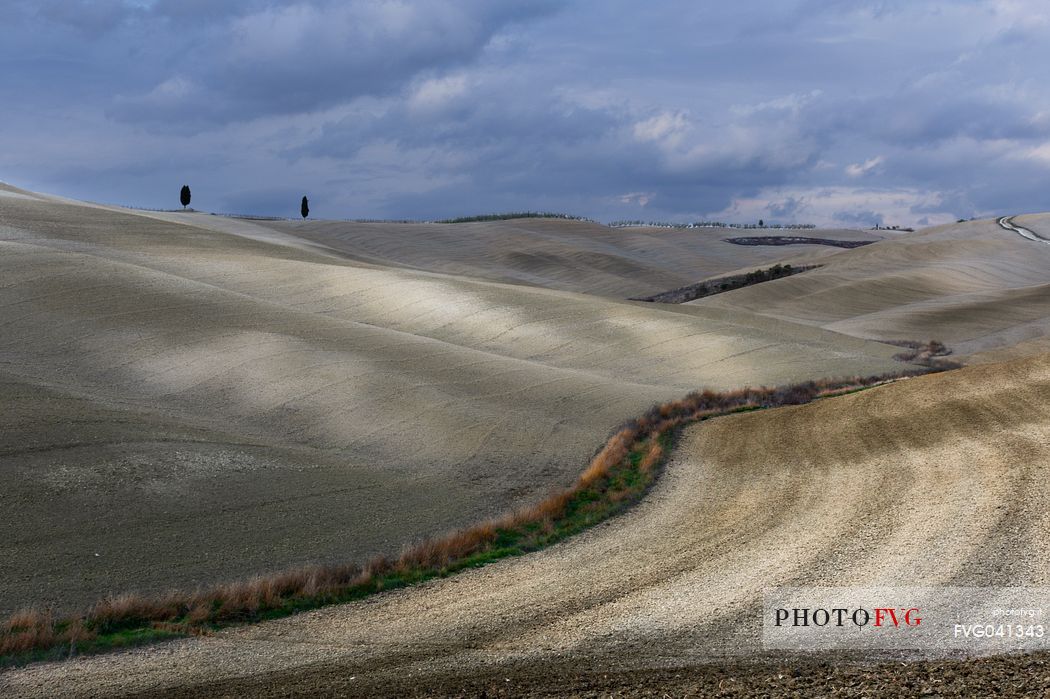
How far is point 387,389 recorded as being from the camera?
93.5 ft

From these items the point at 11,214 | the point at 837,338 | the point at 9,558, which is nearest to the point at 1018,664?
the point at 9,558

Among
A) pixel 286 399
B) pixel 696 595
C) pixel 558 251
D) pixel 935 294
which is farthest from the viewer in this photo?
pixel 558 251

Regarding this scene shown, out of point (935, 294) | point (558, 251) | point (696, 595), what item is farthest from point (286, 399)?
point (558, 251)

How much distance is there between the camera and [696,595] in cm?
1434

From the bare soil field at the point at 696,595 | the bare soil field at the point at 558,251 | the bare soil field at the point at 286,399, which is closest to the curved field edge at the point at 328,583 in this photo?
the bare soil field at the point at 696,595

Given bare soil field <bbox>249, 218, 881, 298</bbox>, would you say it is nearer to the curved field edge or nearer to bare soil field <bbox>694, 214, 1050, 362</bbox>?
bare soil field <bbox>694, 214, 1050, 362</bbox>

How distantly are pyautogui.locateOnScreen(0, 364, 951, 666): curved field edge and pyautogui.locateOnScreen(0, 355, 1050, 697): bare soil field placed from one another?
45 centimetres

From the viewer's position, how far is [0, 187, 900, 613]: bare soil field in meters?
17.9

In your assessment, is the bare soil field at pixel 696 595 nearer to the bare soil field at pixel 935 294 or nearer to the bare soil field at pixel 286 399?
the bare soil field at pixel 286 399

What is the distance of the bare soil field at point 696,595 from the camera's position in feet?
37.9

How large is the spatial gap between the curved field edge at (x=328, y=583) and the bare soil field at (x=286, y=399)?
2.64 feet

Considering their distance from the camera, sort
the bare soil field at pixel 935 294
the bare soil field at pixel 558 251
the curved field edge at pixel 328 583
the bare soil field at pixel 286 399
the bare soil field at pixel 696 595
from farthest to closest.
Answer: the bare soil field at pixel 558 251 → the bare soil field at pixel 935 294 → the bare soil field at pixel 286 399 → the curved field edge at pixel 328 583 → the bare soil field at pixel 696 595

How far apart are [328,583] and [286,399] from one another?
12.2 m

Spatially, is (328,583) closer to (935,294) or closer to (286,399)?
(286,399)
